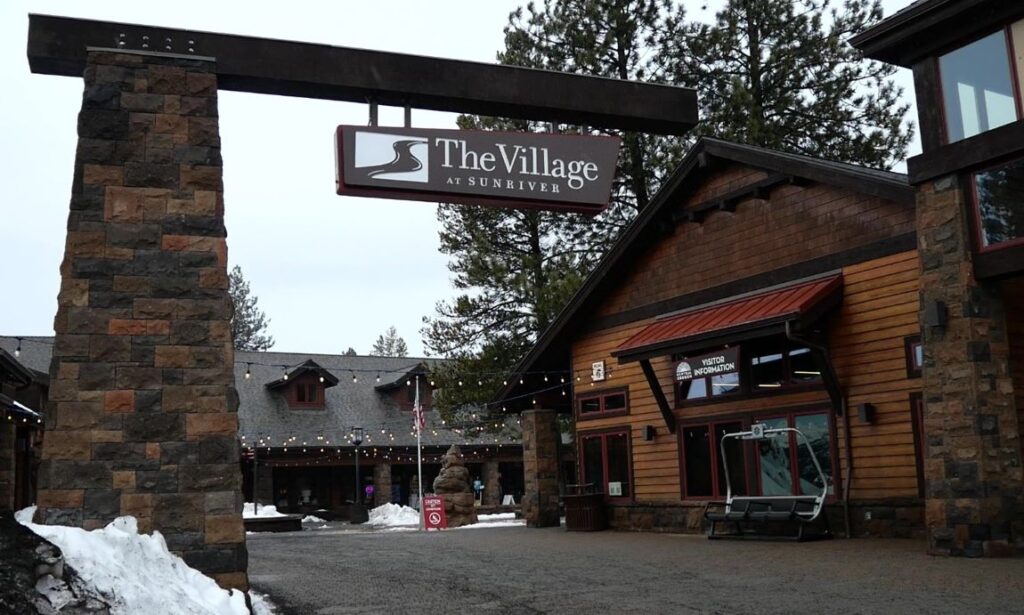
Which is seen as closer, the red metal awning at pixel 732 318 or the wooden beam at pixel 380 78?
the wooden beam at pixel 380 78

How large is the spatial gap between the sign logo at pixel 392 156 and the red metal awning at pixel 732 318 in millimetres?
7649

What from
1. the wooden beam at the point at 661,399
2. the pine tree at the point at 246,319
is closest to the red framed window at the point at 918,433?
the wooden beam at the point at 661,399

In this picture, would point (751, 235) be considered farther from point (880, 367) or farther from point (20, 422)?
point (20, 422)

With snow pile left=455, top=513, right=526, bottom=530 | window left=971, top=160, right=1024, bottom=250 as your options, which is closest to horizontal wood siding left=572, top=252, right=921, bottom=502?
window left=971, top=160, right=1024, bottom=250

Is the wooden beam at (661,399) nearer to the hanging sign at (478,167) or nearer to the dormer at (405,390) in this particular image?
the hanging sign at (478,167)

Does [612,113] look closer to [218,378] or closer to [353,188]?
[353,188]

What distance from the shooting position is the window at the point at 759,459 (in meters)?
16.1

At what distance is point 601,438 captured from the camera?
2103cm

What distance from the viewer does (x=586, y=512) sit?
2038 centimetres

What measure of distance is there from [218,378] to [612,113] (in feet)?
15.2

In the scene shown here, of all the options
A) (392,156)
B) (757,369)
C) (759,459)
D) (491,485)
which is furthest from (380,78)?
(491,485)

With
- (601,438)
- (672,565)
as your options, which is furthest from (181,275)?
(601,438)

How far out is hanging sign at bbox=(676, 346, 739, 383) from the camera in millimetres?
16328

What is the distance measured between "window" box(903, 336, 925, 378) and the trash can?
7.61 m
